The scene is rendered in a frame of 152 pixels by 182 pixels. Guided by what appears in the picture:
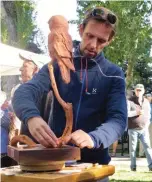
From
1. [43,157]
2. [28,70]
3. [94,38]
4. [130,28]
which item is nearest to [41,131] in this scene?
[43,157]

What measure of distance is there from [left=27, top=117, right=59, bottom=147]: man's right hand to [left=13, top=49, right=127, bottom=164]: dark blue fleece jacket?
12cm

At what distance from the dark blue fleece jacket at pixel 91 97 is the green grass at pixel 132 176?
12.8 ft

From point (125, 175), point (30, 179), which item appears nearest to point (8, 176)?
point (30, 179)

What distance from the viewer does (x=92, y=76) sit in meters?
1.30

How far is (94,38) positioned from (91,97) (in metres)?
0.19

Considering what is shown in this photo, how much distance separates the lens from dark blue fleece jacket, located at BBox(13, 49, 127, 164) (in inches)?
49.6

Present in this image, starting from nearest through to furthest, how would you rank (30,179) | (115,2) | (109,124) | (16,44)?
1. (30,179)
2. (109,124)
3. (16,44)
4. (115,2)

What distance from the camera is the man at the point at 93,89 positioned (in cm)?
126

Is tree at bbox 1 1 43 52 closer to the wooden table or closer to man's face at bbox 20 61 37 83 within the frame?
man's face at bbox 20 61 37 83

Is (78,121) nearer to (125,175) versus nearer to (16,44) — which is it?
(125,175)

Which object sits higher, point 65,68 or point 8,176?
Result: point 65,68

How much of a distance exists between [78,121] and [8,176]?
321 millimetres

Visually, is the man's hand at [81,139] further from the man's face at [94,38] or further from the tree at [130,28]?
the tree at [130,28]

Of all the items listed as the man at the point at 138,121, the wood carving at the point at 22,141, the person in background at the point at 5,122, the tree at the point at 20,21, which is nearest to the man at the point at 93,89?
the wood carving at the point at 22,141
